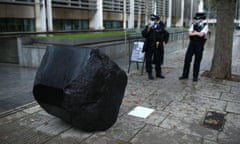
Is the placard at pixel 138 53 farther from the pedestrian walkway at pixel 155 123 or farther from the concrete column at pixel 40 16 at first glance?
the concrete column at pixel 40 16

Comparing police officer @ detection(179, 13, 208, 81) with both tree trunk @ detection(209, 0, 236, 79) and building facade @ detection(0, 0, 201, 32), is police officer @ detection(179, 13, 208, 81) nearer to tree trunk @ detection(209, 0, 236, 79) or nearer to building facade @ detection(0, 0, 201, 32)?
tree trunk @ detection(209, 0, 236, 79)

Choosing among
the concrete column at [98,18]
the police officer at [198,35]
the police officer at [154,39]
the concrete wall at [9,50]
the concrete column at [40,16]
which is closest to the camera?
the police officer at [198,35]

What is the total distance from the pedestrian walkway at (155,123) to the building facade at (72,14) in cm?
1154

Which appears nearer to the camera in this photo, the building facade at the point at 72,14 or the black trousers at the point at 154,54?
the black trousers at the point at 154,54

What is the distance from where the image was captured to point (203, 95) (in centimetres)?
534

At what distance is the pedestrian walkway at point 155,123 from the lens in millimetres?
3293

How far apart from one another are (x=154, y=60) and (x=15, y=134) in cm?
430

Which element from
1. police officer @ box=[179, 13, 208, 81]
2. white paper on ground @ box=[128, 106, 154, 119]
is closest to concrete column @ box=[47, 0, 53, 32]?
police officer @ box=[179, 13, 208, 81]

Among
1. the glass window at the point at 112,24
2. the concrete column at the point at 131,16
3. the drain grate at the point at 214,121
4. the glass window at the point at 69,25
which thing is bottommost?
the drain grate at the point at 214,121

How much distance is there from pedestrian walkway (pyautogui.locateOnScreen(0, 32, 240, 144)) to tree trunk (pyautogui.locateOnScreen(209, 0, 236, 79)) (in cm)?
123

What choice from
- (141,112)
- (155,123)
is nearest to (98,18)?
(141,112)

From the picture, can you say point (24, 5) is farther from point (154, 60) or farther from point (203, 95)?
point (203, 95)

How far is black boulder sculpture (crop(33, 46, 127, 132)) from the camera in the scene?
3.10 metres

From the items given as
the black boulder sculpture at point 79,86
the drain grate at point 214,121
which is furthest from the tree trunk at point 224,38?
the black boulder sculpture at point 79,86
